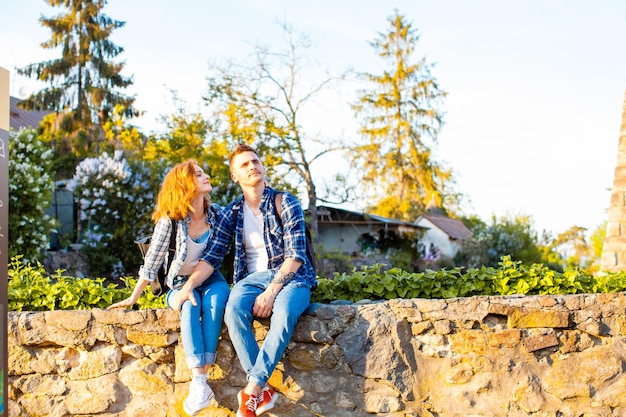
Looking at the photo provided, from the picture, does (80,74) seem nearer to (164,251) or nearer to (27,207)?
(27,207)

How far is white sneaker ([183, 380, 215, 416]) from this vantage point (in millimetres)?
3609

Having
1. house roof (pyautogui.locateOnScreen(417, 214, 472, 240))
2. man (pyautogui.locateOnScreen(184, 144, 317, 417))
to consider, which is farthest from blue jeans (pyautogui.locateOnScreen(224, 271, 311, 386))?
house roof (pyautogui.locateOnScreen(417, 214, 472, 240))

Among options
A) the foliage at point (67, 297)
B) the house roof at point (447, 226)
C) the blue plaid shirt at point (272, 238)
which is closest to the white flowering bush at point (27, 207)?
the foliage at point (67, 297)

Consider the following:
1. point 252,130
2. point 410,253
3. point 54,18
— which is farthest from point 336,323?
point 54,18

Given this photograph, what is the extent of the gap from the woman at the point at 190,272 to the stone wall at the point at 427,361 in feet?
0.60

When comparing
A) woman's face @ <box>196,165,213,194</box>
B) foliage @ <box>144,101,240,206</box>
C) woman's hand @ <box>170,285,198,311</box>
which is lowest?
woman's hand @ <box>170,285,198,311</box>

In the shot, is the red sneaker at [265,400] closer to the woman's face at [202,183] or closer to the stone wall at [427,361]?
the stone wall at [427,361]

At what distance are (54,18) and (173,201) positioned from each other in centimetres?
2257

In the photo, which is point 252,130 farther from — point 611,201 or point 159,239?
point 159,239

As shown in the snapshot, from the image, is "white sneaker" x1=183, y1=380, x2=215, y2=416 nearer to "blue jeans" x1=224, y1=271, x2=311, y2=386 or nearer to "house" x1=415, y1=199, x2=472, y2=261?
"blue jeans" x1=224, y1=271, x2=311, y2=386

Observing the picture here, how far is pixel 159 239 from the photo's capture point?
3.94 m

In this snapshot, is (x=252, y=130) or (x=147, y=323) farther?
(x=252, y=130)

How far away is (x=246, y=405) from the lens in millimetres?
3520

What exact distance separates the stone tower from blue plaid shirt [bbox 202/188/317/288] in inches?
182
